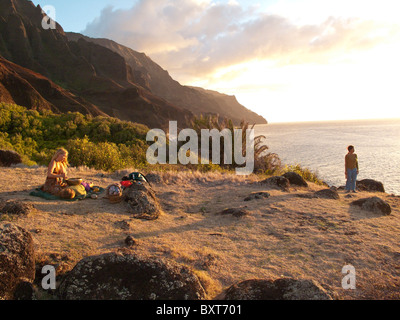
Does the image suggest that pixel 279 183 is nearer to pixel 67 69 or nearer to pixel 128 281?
pixel 128 281

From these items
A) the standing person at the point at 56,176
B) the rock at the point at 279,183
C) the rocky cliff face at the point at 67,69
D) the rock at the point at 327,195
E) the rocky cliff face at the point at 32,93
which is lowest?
the rock at the point at 327,195

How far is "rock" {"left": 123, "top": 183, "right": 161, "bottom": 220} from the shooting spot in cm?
663

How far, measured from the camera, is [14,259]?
3.29m

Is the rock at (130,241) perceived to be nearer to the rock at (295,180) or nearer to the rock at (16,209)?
the rock at (16,209)

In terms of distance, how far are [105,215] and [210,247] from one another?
8.02 ft

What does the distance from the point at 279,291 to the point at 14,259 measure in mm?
3007

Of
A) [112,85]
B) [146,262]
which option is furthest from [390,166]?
[112,85]

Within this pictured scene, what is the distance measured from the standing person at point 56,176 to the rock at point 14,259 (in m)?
3.46

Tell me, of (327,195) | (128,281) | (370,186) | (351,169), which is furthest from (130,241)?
(370,186)

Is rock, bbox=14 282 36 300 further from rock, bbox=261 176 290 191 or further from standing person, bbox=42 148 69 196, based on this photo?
rock, bbox=261 176 290 191

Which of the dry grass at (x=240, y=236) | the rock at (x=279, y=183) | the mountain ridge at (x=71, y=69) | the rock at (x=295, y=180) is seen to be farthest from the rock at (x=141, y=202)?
the mountain ridge at (x=71, y=69)

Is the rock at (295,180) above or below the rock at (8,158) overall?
below

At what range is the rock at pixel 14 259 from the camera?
10.2ft

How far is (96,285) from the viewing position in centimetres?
304
